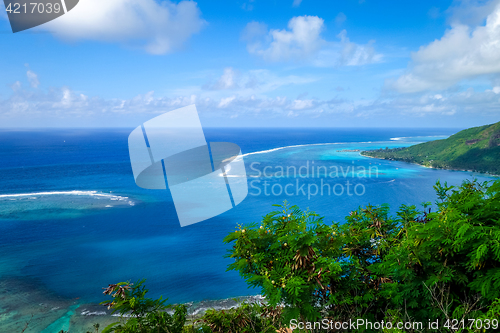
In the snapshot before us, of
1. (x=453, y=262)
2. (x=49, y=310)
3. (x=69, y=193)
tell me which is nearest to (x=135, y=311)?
(x=453, y=262)

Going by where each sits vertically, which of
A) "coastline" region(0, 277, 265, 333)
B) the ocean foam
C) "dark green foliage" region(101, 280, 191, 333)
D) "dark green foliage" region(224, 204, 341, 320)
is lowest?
"coastline" region(0, 277, 265, 333)

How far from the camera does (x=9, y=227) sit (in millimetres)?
28188

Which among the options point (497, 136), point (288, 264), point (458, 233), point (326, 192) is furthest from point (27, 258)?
point (497, 136)

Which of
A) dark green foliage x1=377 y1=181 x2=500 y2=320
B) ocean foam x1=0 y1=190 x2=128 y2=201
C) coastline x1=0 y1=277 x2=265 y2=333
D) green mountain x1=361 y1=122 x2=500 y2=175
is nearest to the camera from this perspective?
dark green foliage x1=377 y1=181 x2=500 y2=320

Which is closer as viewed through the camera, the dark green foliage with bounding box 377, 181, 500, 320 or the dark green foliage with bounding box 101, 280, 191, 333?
the dark green foliage with bounding box 377, 181, 500, 320

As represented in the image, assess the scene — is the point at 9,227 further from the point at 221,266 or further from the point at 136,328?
the point at 136,328

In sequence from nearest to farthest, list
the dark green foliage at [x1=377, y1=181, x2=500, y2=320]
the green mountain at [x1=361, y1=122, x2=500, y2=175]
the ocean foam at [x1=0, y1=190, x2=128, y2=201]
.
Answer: the dark green foliage at [x1=377, y1=181, x2=500, y2=320] → the ocean foam at [x1=0, y1=190, x2=128, y2=201] → the green mountain at [x1=361, y1=122, x2=500, y2=175]

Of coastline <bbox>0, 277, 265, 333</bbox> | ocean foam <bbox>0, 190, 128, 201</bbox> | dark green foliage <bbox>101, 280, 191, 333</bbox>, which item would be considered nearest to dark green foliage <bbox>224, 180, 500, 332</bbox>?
dark green foliage <bbox>101, 280, 191, 333</bbox>

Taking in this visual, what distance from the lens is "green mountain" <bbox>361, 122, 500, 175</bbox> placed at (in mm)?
66000

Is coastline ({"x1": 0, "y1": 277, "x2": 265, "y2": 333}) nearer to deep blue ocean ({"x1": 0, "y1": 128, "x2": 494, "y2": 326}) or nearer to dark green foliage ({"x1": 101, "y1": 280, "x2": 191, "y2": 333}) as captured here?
deep blue ocean ({"x1": 0, "y1": 128, "x2": 494, "y2": 326})

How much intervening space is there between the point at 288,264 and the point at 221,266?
18281mm

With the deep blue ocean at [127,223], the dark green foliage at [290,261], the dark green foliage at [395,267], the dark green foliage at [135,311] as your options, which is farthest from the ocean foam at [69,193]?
the dark green foliage at [395,267]

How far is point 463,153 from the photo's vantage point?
73.0m

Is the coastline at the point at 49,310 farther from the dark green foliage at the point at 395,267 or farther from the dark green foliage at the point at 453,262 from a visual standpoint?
the dark green foliage at the point at 453,262
